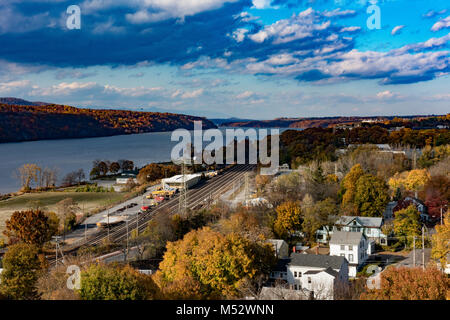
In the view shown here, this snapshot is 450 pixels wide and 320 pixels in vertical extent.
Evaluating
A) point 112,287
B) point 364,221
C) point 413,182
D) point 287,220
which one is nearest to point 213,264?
point 112,287

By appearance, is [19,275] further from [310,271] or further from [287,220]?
[287,220]

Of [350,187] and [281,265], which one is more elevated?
[350,187]

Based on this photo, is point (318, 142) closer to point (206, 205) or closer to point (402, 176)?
point (402, 176)

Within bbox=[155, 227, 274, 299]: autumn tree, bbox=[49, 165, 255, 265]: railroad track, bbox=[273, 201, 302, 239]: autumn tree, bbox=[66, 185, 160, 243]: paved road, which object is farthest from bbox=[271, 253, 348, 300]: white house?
bbox=[66, 185, 160, 243]: paved road

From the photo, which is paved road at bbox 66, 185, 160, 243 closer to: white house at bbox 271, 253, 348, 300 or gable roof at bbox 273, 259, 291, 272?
gable roof at bbox 273, 259, 291, 272

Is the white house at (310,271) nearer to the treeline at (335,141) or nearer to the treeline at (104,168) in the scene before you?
the treeline at (335,141)

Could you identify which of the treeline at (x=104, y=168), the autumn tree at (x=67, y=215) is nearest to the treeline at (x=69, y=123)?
the treeline at (x=104, y=168)
